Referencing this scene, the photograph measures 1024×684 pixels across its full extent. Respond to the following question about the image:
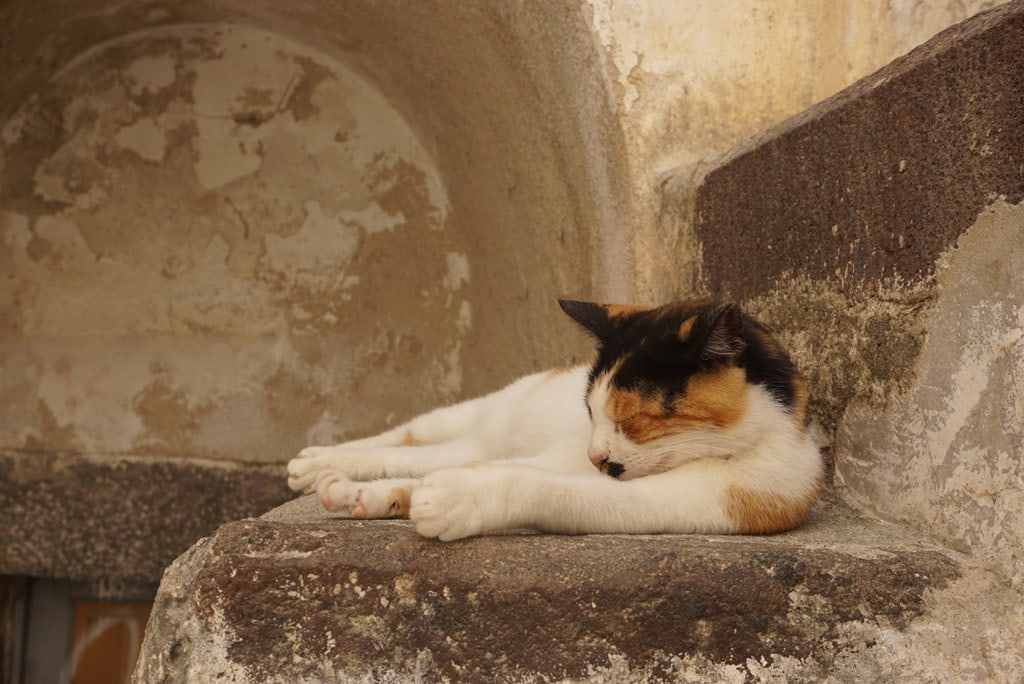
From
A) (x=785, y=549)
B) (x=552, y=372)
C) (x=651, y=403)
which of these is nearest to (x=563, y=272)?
(x=552, y=372)

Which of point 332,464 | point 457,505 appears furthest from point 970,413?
point 332,464

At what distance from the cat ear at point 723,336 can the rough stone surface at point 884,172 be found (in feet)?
0.98

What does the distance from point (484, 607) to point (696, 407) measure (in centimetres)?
49

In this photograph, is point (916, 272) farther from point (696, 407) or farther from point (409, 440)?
point (409, 440)

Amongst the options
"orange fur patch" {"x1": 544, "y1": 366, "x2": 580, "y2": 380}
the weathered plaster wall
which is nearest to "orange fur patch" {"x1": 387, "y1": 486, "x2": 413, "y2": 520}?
"orange fur patch" {"x1": 544, "y1": 366, "x2": 580, "y2": 380}

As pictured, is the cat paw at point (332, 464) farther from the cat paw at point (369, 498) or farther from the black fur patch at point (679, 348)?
the black fur patch at point (679, 348)

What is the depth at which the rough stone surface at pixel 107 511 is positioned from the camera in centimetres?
395

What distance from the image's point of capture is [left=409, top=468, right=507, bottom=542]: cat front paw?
1.21 meters

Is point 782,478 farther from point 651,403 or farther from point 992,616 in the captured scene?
point 992,616

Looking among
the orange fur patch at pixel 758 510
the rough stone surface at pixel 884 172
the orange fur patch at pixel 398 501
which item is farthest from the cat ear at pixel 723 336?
the orange fur patch at pixel 398 501

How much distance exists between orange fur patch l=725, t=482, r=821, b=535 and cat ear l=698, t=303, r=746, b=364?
0.64 feet

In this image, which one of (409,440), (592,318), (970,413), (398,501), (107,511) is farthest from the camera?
(107,511)

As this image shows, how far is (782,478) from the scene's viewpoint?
149cm

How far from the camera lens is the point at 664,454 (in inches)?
59.7
